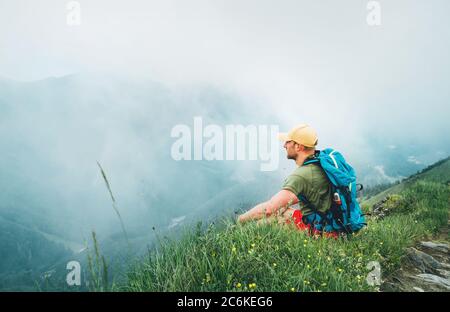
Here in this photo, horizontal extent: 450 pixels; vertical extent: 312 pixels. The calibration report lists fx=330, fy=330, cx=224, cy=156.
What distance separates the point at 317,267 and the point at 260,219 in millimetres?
1139

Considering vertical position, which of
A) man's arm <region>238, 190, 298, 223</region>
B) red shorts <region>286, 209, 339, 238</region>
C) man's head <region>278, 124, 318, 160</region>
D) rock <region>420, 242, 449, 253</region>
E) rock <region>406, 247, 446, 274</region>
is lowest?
rock <region>420, 242, 449, 253</region>

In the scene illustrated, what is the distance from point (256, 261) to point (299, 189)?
1.36m

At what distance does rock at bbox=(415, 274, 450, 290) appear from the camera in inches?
149

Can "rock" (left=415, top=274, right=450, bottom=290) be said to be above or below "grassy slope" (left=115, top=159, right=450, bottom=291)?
below

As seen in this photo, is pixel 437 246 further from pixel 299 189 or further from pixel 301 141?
pixel 301 141

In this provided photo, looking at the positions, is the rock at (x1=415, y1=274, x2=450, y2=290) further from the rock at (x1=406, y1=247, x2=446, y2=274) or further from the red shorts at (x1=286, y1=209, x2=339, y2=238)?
the red shorts at (x1=286, y1=209, x2=339, y2=238)

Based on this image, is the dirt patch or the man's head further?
the man's head

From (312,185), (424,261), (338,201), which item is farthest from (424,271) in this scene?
(312,185)

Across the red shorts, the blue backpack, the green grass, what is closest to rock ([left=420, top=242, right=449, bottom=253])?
the green grass

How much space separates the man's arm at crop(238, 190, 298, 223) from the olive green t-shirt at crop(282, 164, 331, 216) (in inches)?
3.6

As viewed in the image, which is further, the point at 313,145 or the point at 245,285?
the point at 313,145
